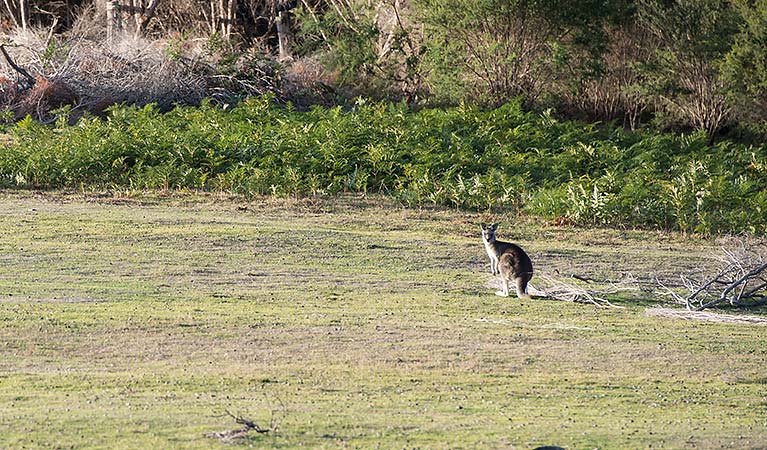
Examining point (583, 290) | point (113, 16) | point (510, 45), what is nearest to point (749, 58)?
point (510, 45)

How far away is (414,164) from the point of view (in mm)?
18031

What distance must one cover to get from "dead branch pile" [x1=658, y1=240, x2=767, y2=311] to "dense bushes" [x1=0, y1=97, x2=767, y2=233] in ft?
11.9

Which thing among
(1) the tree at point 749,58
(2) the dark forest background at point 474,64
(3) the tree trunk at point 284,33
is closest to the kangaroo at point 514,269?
(2) the dark forest background at point 474,64

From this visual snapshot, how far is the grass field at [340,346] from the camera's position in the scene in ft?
22.6

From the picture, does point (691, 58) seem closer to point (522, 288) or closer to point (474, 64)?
point (474, 64)

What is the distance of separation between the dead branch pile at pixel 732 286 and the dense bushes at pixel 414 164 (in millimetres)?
3613

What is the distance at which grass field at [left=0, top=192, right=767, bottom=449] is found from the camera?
22.6 ft

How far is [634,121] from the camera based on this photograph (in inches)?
1013

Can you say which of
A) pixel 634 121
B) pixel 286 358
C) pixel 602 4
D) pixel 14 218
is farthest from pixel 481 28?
pixel 286 358

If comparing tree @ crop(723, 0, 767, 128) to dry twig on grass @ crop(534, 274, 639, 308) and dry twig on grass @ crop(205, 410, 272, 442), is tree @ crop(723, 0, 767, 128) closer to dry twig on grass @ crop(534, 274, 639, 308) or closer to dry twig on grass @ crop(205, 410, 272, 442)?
dry twig on grass @ crop(534, 274, 639, 308)

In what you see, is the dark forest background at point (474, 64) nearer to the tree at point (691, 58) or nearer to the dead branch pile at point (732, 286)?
A: the tree at point (691, 58)

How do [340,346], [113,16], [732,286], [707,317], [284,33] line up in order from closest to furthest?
[340,346] < [707,317] < [732,286] < [113,16] < [284,33]

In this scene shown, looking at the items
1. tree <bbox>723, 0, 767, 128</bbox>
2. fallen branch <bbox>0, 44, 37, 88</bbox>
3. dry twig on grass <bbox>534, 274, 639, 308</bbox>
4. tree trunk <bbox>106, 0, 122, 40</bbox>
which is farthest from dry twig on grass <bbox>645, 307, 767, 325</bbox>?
tree trunk <bbox>106, 0, 122, 40</bbox>

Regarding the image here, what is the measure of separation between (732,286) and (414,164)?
314 inches
